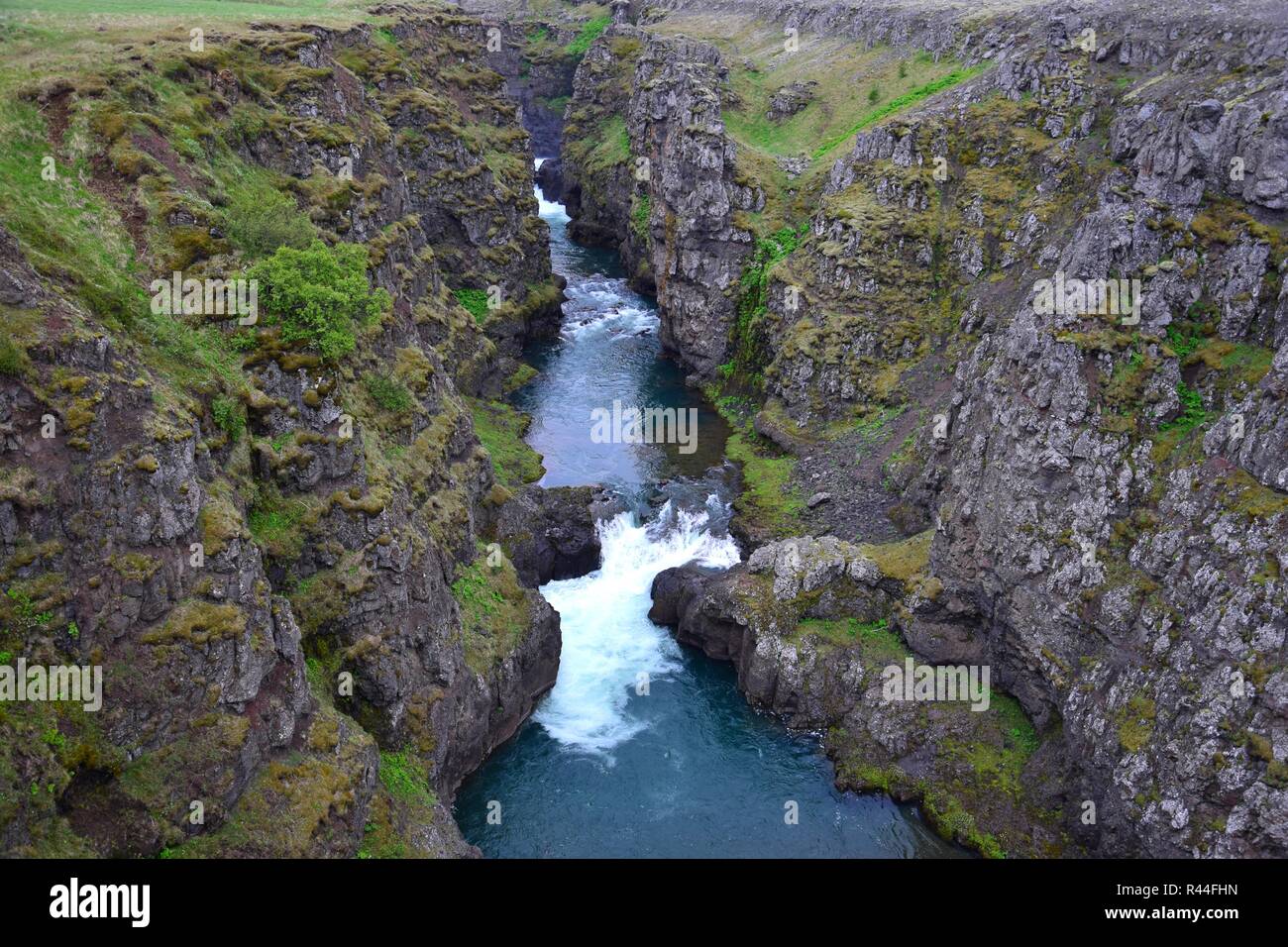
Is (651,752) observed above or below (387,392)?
below

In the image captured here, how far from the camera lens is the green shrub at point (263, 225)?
150 feet

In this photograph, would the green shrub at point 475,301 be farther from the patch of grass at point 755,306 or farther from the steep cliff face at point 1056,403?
the patch of grass at point 755,306

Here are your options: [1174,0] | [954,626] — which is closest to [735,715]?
[954,626]

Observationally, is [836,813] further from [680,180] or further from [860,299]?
[680,180]

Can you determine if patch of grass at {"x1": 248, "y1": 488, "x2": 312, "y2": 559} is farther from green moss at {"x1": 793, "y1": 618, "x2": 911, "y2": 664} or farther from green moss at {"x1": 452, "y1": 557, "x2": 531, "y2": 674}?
green moss at {"x1": 793, "y1": 618, "x2": 911, "y2": 664}

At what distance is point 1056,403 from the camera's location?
1806 inches

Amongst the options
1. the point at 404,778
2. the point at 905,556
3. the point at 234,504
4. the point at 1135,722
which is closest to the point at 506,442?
the point at 905,556

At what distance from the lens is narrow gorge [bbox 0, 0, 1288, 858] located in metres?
32.8

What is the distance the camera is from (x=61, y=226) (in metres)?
40.1

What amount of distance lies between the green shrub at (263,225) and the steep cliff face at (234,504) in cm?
13

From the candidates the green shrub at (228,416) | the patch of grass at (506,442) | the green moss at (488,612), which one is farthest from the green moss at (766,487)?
the green shrub at (228,416)

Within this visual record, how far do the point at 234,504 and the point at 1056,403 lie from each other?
3590cm

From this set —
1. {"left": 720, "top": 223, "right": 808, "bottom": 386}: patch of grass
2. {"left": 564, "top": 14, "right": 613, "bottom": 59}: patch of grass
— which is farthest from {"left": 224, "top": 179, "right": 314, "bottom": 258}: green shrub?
{"left": 564, "top": 14, "right": 613, "bottom": 59}: patch of grass

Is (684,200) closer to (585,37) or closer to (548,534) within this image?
(548,534)
